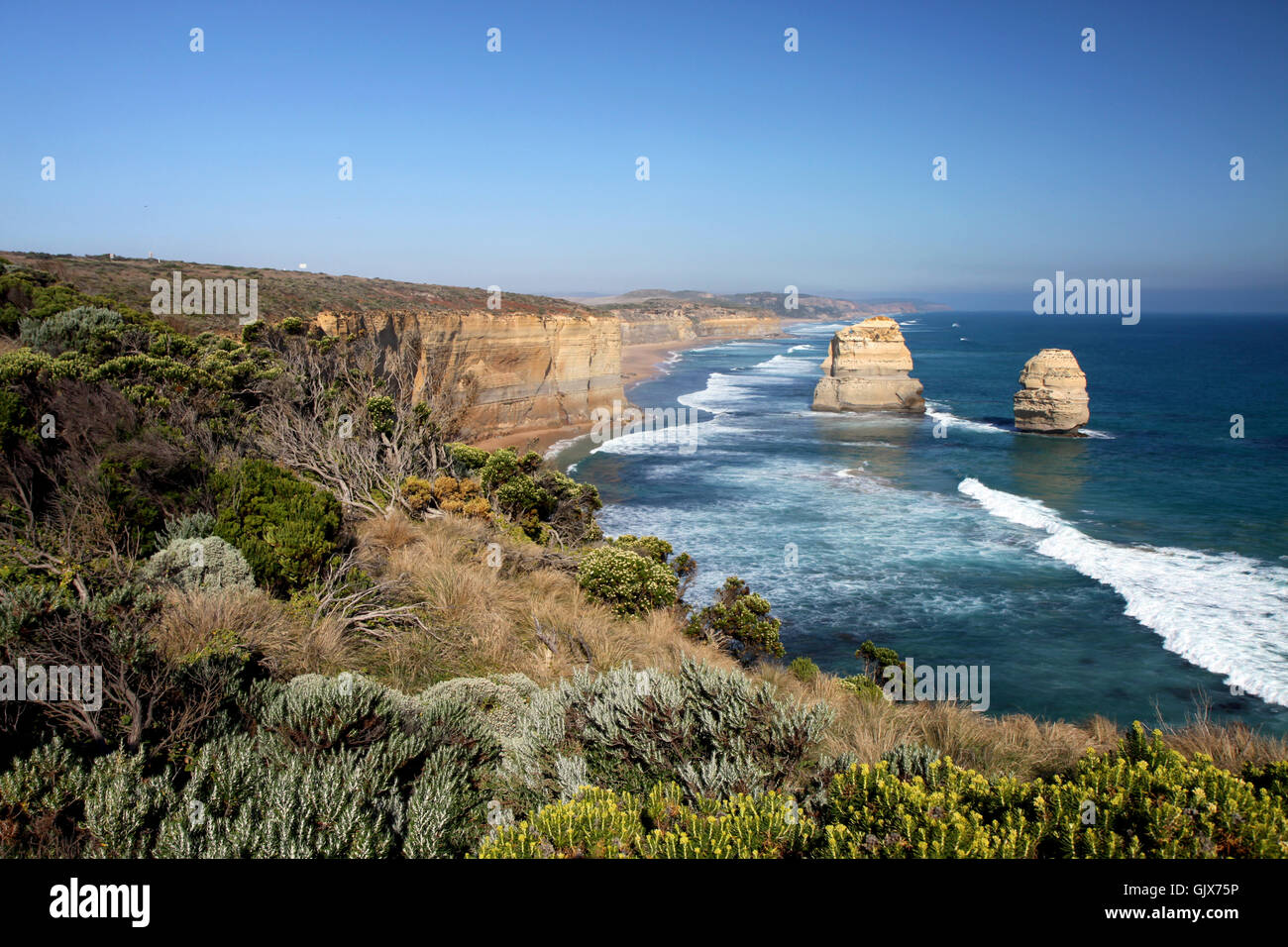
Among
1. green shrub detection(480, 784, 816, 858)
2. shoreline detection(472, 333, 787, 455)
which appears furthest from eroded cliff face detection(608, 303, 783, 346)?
green shrub detection(480, 784, 816, 858)

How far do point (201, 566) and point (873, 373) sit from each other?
4807cm

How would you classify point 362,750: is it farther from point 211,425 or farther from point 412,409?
point 412,409

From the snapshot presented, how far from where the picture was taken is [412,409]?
738 inches

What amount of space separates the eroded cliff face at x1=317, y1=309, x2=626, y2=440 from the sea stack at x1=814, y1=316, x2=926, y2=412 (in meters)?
15.9

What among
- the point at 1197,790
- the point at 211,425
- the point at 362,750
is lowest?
the point at 362,750

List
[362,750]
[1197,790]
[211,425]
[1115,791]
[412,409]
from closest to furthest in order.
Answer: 1. [1197,790]
2. [1115,791]
3. [362,750]
4. [211,425]
5. [412,409]

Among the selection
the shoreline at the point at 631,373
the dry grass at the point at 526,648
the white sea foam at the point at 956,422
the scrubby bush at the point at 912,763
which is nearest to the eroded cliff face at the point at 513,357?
the shoreline at the point at 631,373

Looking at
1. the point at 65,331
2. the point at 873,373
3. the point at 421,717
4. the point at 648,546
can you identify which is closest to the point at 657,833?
the point at 421,717

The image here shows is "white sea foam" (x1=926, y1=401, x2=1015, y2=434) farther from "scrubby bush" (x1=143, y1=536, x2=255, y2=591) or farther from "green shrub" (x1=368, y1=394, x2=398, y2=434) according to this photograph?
"scrubby bush" (x1=143, y1=536, x2=255, y2=591)

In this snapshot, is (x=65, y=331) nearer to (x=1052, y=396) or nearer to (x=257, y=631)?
(x=257, y=631)

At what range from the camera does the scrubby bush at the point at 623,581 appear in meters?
11.4

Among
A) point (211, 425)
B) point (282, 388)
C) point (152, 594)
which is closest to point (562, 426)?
point (282, 388)

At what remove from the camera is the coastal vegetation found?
3.11m
